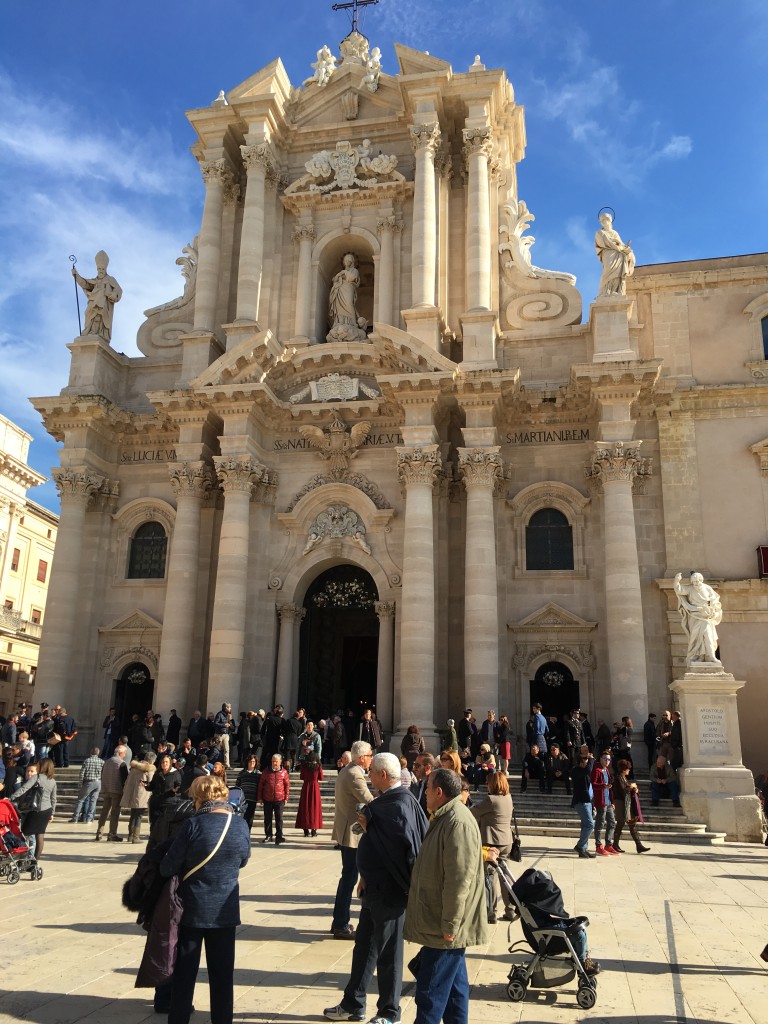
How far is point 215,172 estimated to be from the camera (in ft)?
97.2

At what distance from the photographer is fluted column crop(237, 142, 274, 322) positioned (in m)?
27.6

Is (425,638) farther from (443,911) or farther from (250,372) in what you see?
(443,911)

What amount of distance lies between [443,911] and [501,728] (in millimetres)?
14912

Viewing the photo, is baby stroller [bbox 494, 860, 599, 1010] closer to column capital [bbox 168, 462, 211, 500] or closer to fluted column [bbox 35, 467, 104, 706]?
column capital [bbox 168, 462, 211, 500]

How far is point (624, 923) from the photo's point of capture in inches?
375

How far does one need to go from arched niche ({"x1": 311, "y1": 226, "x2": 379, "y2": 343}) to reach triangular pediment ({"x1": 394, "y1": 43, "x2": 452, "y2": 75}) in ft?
17.6

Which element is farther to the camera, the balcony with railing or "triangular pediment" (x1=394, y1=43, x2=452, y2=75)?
the balcony with railing

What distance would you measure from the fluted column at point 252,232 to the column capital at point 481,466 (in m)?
8.62

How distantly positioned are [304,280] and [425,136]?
607cm

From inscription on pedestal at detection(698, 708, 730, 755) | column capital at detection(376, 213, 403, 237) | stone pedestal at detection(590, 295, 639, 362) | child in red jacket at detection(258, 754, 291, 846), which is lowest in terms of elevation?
child in red jacket at detection(258, 754, 291, 846)

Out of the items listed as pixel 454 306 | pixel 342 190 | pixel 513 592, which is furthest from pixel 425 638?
pixel 342 190

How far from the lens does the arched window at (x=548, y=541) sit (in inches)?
984

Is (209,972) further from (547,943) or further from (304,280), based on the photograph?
(304,280)

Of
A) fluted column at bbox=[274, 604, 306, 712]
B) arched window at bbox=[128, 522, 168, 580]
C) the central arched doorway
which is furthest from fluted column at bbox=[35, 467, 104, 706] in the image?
the central arched doorway
